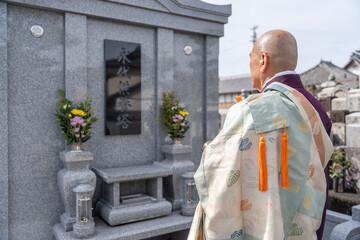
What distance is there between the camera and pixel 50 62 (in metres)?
4.45

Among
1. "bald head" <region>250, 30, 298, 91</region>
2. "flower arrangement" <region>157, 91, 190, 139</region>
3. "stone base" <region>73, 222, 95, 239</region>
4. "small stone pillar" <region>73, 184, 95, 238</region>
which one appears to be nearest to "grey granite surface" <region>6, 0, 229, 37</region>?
"flower arrangement" <region>157, 91, 190, 139</region>

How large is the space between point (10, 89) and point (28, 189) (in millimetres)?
1546

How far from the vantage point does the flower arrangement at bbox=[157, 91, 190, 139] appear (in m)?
5.13

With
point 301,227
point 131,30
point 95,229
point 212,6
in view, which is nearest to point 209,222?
point 301,227

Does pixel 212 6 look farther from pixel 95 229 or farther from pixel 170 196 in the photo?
pixel 95 229

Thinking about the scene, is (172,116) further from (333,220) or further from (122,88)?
(333,220)

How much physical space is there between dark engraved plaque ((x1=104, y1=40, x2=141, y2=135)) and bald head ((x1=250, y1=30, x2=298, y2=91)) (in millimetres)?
3476

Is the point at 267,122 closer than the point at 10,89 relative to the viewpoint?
Yes

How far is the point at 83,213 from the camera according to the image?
3.88m

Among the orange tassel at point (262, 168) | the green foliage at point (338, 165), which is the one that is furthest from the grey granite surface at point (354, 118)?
the orange tassel at point (262, 168)

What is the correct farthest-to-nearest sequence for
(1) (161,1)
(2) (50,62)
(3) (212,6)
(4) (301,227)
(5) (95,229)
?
(3) (212,6) < (1) (161,1) < (2) (50,62) < (5) (95,229) < (4) (301,227)

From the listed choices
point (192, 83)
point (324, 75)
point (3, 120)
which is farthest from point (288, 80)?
point (324, 75)

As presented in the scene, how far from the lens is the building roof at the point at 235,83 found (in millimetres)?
30391

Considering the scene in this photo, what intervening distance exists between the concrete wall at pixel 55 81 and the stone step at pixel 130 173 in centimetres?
32
